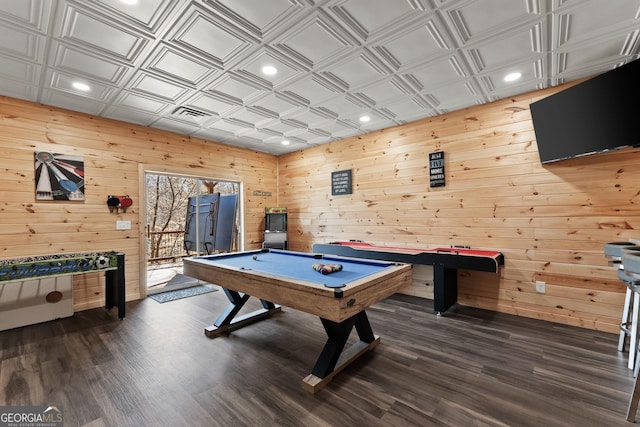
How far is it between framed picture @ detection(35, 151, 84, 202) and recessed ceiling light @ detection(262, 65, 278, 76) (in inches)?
119

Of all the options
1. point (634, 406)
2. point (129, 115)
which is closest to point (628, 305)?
point (634, 406)

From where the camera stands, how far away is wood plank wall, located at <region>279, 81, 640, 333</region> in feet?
9.63

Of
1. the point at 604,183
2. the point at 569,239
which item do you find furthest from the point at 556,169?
the point at 569,239

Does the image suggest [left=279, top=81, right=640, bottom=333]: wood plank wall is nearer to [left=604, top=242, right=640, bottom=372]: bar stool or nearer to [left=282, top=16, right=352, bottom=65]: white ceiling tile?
[left=604, top=242, right=640, bottom=372]: bar stool

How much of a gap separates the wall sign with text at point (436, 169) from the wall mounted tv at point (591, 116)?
113 centimetres

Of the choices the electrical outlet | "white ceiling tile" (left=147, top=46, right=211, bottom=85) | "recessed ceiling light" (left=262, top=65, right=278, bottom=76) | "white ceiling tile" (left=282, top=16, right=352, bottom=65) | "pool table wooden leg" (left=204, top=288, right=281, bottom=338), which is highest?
"white ceiling tile" (left=282, top=16, right=352, bottom=65)

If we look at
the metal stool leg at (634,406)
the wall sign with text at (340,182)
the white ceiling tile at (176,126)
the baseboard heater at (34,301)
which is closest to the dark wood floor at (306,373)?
the metal stool leg at (634,406)

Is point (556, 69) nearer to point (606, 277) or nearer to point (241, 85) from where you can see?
point (606, 277)

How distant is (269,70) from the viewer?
2.73 metres

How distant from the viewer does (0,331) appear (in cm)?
308

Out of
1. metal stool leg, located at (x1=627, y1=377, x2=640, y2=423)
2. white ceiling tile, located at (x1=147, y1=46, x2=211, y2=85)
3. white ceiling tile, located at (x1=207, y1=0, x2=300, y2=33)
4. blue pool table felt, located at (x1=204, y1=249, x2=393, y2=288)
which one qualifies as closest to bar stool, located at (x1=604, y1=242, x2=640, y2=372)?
metal stool leg, located at (x1=627, y1=377, x2=640, y2=423)

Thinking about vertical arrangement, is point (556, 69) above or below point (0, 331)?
above

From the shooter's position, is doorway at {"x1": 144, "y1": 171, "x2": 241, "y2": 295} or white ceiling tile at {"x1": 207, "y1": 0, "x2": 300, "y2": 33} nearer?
white ceiling tile at {"x1": 207, "y1": 0, "x2": 300, "y2": 33}

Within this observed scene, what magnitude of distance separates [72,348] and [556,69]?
5.57 metres
